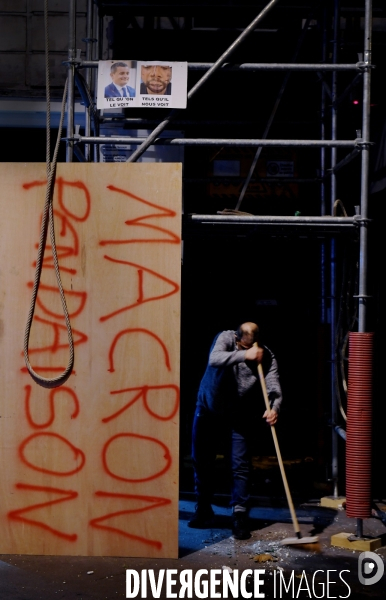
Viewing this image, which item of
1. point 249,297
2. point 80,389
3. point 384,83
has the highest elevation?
point 384,83

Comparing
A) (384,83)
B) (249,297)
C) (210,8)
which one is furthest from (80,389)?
(384,83)

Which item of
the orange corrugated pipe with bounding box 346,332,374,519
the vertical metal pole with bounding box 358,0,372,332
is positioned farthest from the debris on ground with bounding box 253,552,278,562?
the vertical metal pole with bounding box 358,0,372,332

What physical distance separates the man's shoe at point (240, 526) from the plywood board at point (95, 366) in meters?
0.80

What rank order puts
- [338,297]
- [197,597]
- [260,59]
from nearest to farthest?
[197,597], [338,297], [260,59]

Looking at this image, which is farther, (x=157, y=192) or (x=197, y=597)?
(x=157, y=192)

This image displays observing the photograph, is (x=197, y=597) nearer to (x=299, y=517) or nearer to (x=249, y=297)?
Answer: (x=299, y=517)

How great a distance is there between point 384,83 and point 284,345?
3154 millimetres

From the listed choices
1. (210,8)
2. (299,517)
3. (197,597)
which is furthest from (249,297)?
(197,597)

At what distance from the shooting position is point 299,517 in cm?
734

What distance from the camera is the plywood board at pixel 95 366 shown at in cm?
607

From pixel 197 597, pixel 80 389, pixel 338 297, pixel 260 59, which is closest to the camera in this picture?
pixel 197 597

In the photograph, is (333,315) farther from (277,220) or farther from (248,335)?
(277,220)

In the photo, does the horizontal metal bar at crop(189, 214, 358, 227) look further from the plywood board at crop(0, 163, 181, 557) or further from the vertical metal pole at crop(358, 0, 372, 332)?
the plywood board at crop(0, 163, 181, 557)

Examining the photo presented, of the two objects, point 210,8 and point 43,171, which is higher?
point 210,8
